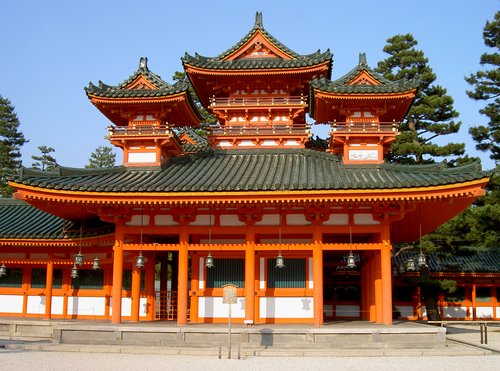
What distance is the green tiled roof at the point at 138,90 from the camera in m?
21.6

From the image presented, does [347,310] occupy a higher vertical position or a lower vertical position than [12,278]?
lower

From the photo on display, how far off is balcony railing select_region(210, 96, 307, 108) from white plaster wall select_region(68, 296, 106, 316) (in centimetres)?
1010

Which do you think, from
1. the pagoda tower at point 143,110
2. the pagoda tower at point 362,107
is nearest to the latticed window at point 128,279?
the pagoda tower at point 143,110

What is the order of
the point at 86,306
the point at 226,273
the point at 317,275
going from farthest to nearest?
the point at 86,306 < the point at 226,273 < the point at 317,275

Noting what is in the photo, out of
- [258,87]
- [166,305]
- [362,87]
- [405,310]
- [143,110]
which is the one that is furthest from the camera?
[405,310]

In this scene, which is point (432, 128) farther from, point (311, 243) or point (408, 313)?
point (311, 243)

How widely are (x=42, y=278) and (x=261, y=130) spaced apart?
12332mm

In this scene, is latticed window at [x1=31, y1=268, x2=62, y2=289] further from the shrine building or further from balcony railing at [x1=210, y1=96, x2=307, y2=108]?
balcony railing at [x1=210, y1=96, x2=307, y2=108]

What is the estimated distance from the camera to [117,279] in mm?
19672

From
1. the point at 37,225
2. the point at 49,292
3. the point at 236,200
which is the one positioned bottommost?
the point at 49,292

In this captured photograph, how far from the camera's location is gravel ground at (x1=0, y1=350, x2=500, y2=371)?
46.6ft

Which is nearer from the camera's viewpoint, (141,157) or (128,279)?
(141,157)

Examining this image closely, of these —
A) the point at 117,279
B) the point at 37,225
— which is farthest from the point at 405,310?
the point at 37,225

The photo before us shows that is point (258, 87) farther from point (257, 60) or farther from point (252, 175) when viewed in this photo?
point (252, 175)
